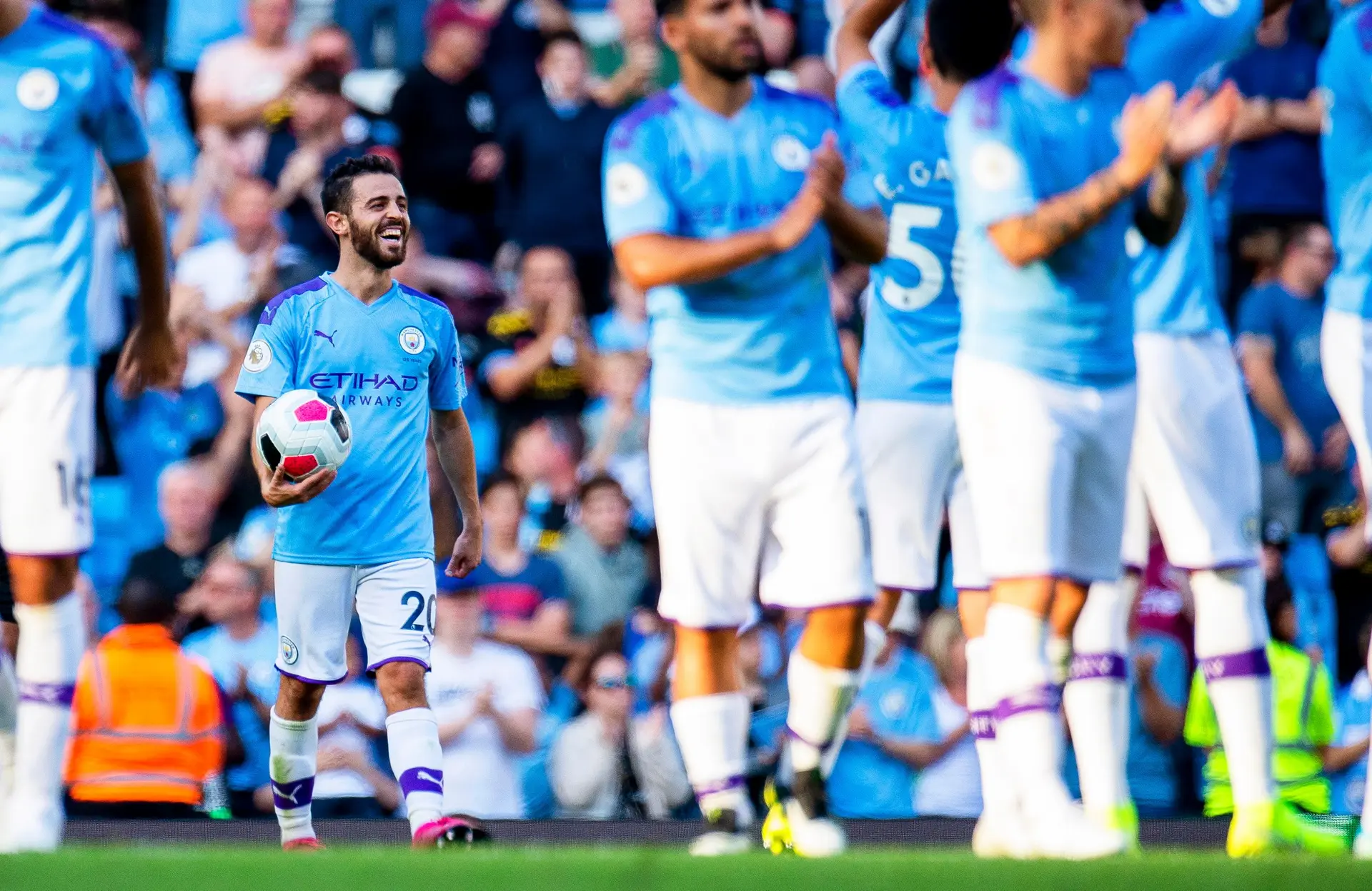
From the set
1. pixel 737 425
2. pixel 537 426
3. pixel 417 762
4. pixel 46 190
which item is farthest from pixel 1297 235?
pixel 46 190

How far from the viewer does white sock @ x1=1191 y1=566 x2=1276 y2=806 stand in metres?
5.41

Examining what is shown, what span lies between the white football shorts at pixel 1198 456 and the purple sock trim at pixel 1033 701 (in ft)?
3.03

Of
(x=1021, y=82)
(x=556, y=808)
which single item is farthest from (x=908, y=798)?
(x=1021, y=82)

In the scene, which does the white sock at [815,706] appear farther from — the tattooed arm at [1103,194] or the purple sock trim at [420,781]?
the tattooed arm at [1103,194]

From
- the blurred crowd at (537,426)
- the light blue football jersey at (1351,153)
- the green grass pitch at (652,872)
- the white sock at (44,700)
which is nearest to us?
the green grass pitch at (652,872)

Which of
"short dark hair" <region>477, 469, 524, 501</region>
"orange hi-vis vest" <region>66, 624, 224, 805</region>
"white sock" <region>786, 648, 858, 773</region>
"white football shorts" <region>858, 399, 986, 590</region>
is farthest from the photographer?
"short dark hair" <region>477, 469, 524, 501</region>

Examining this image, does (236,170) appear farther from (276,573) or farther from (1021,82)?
(1021,82)

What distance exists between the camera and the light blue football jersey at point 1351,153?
5.88 m

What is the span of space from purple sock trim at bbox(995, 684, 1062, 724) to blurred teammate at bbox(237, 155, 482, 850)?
5.65 feet

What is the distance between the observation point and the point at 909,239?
253 inches

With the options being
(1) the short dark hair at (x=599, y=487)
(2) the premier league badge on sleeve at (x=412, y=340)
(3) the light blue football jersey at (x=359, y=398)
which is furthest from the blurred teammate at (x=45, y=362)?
(1) the short dark hair at (x=599, y=487)

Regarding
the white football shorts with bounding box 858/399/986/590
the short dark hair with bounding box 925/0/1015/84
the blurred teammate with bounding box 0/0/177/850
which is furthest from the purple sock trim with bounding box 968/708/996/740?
the blurred teammate with bounding box 0/0/177/850

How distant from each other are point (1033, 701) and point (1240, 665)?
94cm

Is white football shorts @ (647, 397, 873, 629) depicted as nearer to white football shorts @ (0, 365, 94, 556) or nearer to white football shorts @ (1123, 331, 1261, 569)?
white football shorts @ (1123, 331, 1261, 569)
